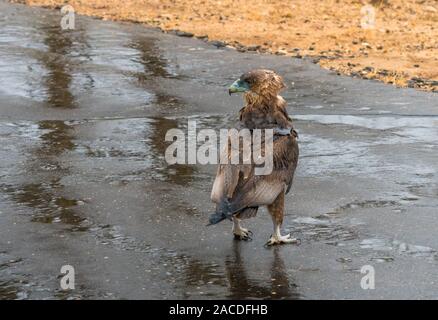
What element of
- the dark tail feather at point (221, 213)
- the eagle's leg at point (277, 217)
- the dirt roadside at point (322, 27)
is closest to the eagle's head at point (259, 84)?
the eagle's leg at point (277, 217)

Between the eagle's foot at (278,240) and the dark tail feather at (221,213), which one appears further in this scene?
→ the eagle's foot at (278,240)

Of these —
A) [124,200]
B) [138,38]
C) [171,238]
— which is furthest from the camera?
[138,38]

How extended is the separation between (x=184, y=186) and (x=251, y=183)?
2219 mm

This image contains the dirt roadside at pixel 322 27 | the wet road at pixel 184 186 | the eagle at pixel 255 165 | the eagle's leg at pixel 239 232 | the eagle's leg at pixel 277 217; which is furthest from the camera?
the dirt roadside at pixel 322 27

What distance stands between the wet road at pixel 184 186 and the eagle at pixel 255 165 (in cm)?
35

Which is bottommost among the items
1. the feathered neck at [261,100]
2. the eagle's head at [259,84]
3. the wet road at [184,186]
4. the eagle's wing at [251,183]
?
the wet road at [184,186]

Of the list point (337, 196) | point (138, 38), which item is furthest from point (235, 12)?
point (337, 196)

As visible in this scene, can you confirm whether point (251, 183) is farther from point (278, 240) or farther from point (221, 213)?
point (278, 240)

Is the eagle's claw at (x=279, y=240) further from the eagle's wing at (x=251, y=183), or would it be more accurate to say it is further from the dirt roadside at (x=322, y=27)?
the dirt roadside at (x=322, y=27)

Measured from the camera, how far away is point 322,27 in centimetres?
1869

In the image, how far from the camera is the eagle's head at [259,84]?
7.23m
